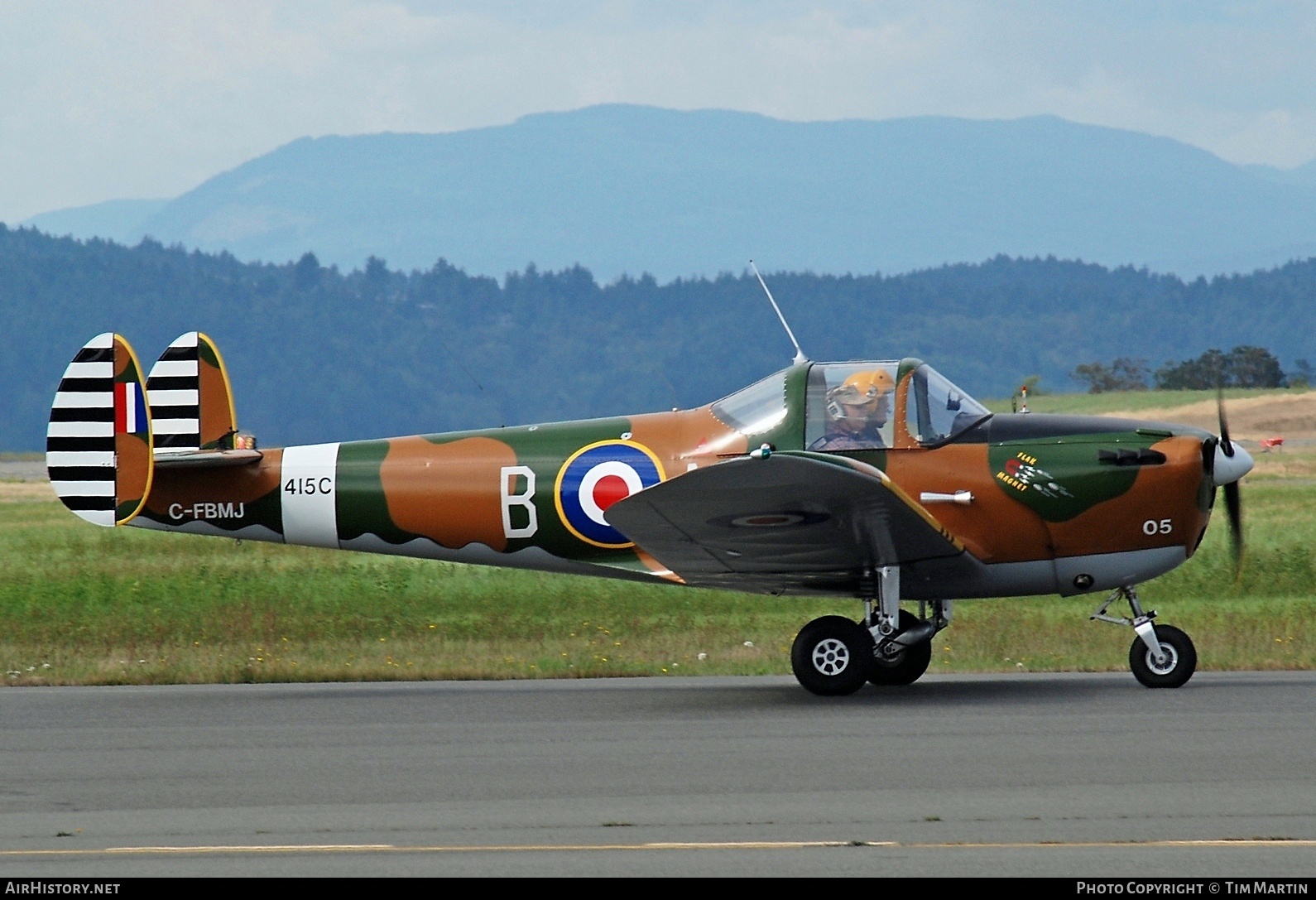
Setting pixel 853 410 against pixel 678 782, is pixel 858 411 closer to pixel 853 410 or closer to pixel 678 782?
pixel 853 410

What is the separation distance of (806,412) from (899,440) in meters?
0.67

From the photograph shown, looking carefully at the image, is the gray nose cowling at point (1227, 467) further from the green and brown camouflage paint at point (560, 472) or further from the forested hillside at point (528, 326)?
the forested hillside at point (528, 326)

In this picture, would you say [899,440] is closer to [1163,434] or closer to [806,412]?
[806,412]

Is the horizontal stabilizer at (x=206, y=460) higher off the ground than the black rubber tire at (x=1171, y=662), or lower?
higher

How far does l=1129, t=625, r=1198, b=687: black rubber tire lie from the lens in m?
11.2

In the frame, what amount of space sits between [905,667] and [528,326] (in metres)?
164

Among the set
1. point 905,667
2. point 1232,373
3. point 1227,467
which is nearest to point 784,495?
point 905,667

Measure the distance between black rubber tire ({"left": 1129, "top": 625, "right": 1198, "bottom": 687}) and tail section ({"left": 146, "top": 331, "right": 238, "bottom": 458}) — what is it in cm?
714

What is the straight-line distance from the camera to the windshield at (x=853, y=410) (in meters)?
11.4

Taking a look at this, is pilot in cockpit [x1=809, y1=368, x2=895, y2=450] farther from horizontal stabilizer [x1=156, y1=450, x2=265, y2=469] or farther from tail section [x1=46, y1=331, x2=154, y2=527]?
tail section [x1=46, y1=331, x2=154, y2=527]

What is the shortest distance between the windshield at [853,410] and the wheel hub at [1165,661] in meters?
2.33
